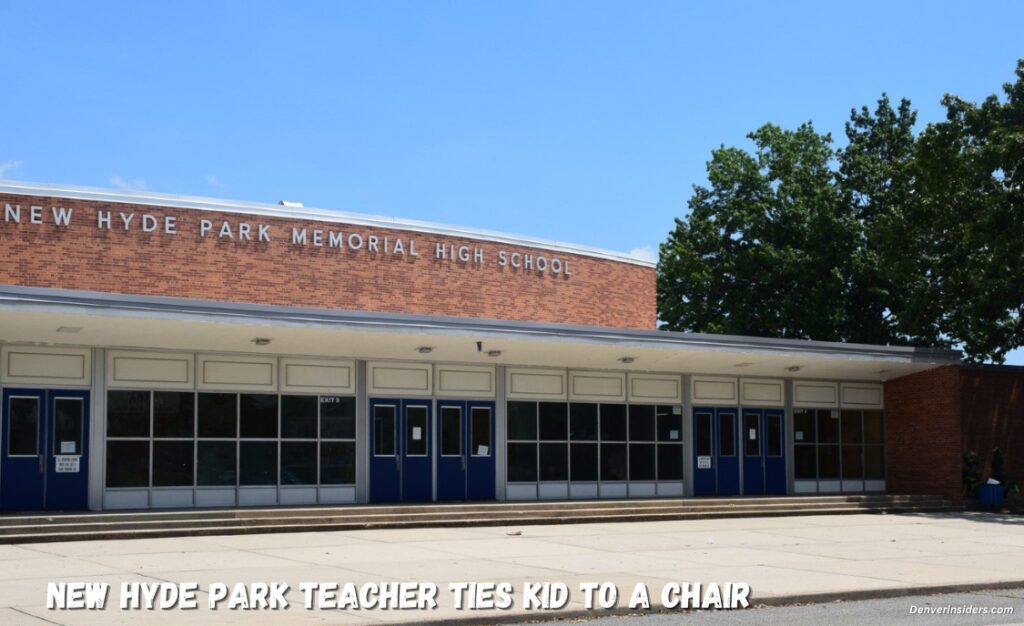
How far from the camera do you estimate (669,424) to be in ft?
97.0

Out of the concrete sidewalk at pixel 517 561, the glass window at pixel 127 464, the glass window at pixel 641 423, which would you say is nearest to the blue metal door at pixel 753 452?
the glass window at pixel 641 423

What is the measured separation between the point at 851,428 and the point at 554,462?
8.77m

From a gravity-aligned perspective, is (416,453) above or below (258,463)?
above

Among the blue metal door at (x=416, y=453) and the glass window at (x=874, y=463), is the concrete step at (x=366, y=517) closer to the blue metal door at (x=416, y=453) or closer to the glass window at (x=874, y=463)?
the blue metal door at (x=416, y=453)

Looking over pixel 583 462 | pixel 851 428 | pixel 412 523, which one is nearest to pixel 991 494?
pixel 851 428

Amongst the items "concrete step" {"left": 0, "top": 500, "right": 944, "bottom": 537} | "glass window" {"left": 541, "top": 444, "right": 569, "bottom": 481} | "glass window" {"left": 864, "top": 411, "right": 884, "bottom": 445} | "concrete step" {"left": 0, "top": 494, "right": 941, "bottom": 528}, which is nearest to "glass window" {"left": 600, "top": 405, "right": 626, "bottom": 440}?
"glass window" {"left": 541, "top": 444, "right": 569, "bottom": 481}

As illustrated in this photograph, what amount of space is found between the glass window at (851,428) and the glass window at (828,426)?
248 millimetres

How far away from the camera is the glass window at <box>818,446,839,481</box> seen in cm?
3157

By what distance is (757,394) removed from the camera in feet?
101

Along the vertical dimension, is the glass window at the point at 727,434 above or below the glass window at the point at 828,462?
above

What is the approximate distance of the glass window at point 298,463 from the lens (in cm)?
2488

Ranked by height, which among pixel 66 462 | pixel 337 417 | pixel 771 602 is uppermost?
pixel 337 417

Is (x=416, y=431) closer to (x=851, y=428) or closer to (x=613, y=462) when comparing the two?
(x=613, y=462)

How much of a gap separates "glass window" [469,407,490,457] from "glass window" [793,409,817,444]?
28.6 feet
